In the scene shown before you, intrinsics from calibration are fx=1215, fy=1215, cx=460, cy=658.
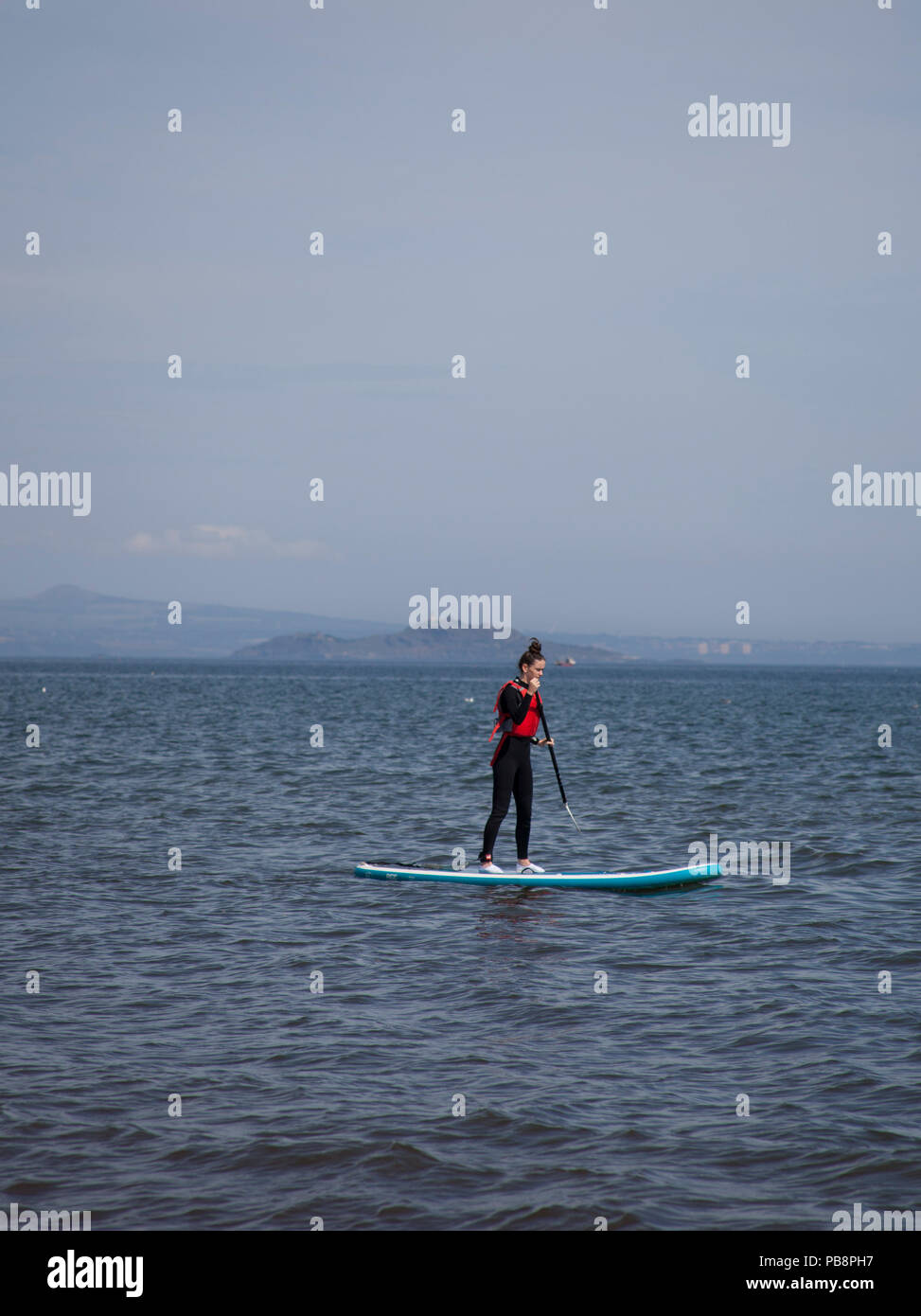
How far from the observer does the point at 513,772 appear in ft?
46.1

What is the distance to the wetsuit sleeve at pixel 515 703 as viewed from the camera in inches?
541

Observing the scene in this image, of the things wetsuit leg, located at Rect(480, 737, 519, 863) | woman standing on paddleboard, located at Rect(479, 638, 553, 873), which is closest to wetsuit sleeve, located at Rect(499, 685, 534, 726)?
woman standing on paddleboard, located at Rect(479, 638, 553, 873)

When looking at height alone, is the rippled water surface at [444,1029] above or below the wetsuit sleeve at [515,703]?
below

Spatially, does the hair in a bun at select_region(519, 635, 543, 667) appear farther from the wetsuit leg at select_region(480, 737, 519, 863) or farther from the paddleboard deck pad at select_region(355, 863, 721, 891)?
the paddleboard deck pad at select_region(355, 863, 721, 891)

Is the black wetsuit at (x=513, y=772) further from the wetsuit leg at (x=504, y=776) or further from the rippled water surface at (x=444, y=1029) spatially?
the rippled water surface at (x=444, y=1029)

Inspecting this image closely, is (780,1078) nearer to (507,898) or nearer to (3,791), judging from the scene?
(507,898)

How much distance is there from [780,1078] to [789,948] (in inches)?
142

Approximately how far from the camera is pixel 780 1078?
25.2 ft

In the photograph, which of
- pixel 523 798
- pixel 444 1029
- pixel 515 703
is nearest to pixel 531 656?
pixel 515 703

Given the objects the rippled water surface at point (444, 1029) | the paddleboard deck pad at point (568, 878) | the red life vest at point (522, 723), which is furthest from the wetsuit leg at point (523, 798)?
the rippled water surface at point (444, 1029)

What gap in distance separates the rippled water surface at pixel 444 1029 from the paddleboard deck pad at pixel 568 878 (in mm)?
162

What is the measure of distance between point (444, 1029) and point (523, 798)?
18.8 ft

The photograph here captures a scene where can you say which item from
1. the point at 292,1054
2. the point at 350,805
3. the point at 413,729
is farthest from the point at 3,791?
the point at 413,729

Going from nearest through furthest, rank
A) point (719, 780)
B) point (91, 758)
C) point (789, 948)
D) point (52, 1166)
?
point (52, 1166) < point (789, 948) < point (719, 780) < point (91, 758)
